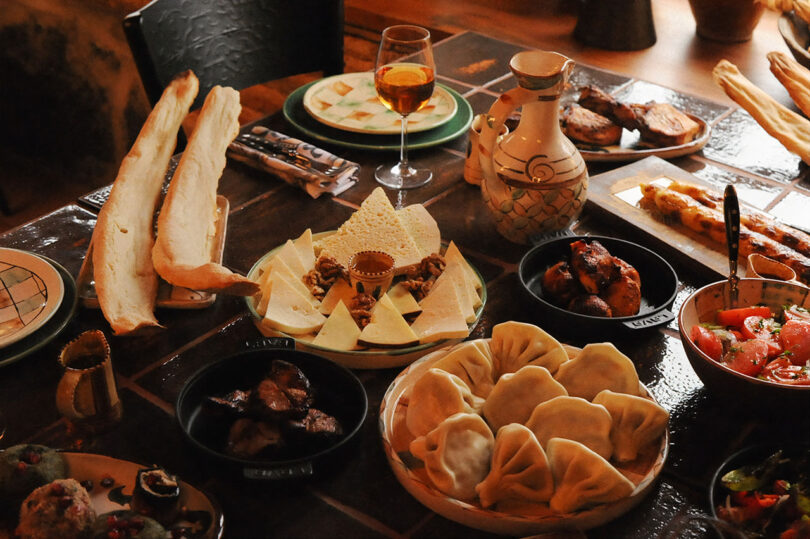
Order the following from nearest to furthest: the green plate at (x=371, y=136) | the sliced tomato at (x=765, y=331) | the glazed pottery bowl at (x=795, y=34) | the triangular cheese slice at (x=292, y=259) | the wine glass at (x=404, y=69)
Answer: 1. the sliced tomato at (x=765, y=331)
2. the triangular cheese slice at (x=292, y=259)
3. the wine glass at (x=404, y=69)
4. the green plate at (x=371, y=136)
5. the glazed pottery bowl at (x=795, y=34)

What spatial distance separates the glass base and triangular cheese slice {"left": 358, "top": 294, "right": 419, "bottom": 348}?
0.54 meters

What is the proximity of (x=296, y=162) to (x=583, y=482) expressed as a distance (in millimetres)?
1073

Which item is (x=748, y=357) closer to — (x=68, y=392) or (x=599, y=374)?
(x=599, y=374)

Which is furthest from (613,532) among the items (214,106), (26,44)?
(26,44)

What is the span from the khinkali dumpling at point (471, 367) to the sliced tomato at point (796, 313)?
0.47 m

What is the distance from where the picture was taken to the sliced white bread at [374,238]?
1.37 m

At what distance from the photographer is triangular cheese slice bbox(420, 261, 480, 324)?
126 centimetres

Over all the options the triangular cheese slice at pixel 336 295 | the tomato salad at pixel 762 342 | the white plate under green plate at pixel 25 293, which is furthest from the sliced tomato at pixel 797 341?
the white plate under green plate at pixel 25 293

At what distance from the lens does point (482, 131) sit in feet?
4.95

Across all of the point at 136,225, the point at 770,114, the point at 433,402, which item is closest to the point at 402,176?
the point at 136,225

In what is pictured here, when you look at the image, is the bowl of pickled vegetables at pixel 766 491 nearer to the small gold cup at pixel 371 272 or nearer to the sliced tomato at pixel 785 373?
the sliced tomato at pixel 785 373

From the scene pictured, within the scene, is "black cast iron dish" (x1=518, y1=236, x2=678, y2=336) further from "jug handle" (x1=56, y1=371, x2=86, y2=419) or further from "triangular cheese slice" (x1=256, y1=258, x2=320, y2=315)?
"jug handle" (x1=56, y1=371, x2=86, y2=419)

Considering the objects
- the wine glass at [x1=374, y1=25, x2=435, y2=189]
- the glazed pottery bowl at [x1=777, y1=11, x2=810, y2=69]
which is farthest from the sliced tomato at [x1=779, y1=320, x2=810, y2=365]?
the glazed pottery bowl at [x1=777, y1=11, x2=810, y2=69]

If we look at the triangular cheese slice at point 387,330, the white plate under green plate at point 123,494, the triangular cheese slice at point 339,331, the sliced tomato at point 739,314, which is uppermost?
the sliced tomato at point 739,314
